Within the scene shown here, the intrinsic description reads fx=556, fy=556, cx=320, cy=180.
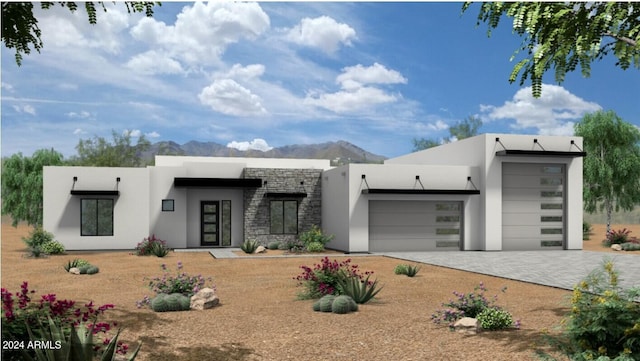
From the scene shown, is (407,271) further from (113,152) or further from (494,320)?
(113,152)

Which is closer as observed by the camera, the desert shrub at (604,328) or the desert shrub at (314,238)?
the desert shrub at (604,328)

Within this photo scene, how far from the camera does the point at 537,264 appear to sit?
17.1 meters

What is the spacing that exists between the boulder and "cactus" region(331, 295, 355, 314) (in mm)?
1949

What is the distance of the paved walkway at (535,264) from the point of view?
1352 centimetres

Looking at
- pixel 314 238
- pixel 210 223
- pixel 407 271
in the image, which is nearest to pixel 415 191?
pixel 314 238

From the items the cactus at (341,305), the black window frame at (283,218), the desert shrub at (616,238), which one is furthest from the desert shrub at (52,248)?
the desert shrub at (616,238)

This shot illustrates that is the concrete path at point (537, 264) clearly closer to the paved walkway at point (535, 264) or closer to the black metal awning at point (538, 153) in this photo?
the paved walkway at point (535, 264)

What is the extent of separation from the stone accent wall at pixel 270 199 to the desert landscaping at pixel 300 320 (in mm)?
9113

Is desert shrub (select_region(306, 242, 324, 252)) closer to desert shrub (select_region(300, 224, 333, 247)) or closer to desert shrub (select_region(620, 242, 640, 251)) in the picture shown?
desert shrub (select_region(300, 224, 333, 247))

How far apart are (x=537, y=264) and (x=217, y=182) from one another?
518 inches

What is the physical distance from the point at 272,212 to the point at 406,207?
19.5 ft

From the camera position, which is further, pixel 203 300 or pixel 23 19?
pixel 203 300

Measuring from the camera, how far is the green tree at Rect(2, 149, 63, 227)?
1164 inches

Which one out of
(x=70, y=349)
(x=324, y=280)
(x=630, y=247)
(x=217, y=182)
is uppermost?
(x=217, y=182)
